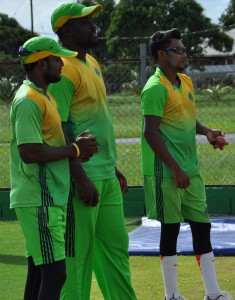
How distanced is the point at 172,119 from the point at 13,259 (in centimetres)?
275

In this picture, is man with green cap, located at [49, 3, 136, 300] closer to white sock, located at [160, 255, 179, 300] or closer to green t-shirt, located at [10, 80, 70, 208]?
green t-shirt, located at [10, 80, 70, 208]

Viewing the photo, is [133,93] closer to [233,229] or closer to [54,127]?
[233,229]

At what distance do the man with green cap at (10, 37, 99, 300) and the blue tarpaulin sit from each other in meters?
3.45

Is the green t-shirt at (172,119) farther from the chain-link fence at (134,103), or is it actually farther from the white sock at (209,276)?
the chain-link fence at (134,103)

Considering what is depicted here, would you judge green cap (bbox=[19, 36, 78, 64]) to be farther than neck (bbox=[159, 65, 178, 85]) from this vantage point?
No

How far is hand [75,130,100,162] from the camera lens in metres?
Result: 5.84

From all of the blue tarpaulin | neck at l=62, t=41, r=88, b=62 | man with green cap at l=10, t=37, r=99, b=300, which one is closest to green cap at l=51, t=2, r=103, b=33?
neck at l=62, t=41, r=88, b=62

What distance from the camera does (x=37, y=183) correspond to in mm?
5719

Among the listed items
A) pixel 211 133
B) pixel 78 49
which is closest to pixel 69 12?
pixel 78 49

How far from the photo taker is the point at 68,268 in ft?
20.9

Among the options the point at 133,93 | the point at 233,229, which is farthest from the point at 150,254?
the point at 133,93

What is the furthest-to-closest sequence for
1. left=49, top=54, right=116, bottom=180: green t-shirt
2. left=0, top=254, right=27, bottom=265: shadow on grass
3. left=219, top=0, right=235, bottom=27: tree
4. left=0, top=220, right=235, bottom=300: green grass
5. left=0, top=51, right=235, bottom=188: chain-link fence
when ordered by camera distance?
left=219, top=0, right=235, bottom=27: tree
left=0, top=51, right=235, bottom=188: chain-link fence
left=0, top=254, right=27, bottom=265: shadow on grass
left=0, top=220, right=235, bottom=300: green grass
left=49, top=54, right=116, bottom=180: green t-shirt

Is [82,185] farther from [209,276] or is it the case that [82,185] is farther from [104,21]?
[104,21]

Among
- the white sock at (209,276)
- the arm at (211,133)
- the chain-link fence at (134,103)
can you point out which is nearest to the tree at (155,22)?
the chain-link fence at (134,103)
